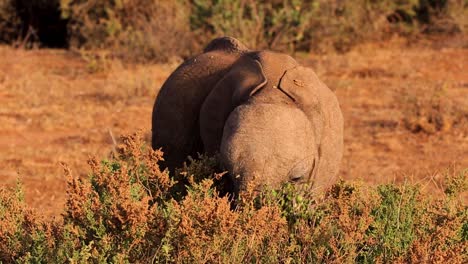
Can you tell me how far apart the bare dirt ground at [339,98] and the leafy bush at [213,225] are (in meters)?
2.30


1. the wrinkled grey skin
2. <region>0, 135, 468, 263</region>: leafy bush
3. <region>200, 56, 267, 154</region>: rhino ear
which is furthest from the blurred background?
<region>0, 135, 468, 263</region>: leafy bush

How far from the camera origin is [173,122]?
20.2ft

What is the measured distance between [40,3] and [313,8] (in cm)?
649

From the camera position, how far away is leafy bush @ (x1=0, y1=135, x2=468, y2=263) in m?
4.22

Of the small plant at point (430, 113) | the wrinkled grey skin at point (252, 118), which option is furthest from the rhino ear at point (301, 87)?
the small plant at point (430, 113)

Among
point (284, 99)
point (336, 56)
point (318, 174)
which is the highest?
point (284, 99)

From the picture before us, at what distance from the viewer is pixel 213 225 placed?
417 cm

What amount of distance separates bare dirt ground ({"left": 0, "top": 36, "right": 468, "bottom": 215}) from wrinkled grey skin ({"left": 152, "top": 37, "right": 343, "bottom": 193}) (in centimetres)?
129

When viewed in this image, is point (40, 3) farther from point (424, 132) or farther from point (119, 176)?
point (119, 176)

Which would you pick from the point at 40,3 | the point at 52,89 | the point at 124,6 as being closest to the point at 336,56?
the point at 124,6

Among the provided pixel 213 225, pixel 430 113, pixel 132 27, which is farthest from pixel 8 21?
pixel 213 225

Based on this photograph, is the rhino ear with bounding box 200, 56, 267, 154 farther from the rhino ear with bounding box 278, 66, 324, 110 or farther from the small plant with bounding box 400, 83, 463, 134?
the small plant with bounding box 400, 83, 463, 134

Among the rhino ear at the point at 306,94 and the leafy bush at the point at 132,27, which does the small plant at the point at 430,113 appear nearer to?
the leafy bush at the point at 132,27

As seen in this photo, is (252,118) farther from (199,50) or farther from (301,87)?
(199,50)
